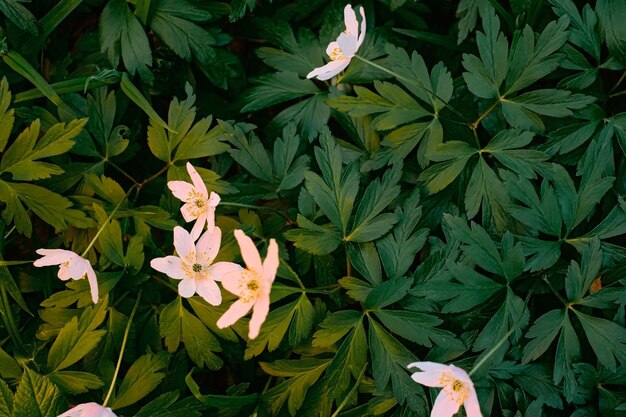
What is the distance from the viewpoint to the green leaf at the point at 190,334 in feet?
6.03

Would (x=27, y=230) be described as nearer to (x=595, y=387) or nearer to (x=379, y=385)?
(x=379, y=385)

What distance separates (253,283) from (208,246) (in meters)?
0.26

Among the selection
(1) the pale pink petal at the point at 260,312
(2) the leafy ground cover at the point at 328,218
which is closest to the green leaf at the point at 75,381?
(2) the leafy ground cover at the point at 328,218

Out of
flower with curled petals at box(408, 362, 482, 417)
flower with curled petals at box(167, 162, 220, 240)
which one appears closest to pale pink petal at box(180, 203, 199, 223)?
flower with curled petals at box(167, 162, 220, 240)

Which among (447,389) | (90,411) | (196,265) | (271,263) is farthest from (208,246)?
(447,389)

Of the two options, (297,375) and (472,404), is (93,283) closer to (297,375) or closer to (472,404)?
(297,375)

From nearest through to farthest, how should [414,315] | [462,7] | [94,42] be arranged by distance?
1. [414,315]
2. [462,7]
3. [94,42]

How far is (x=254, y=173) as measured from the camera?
76.3 inches

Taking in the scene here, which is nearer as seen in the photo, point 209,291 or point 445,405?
point 445,405

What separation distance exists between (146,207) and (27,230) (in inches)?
14.8

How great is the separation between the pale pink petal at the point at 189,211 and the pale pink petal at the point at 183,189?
0.7 inches

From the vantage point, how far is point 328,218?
1.86 meters

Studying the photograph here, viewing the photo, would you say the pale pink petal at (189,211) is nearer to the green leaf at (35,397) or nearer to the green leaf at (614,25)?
the green leaf at (35,397)

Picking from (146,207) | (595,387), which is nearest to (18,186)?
(146,207)
